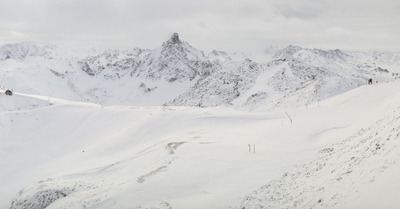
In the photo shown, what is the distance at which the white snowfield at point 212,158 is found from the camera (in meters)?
14.3

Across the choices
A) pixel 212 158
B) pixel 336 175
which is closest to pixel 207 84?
pixel 212 158

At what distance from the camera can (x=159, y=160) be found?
77.4 feet

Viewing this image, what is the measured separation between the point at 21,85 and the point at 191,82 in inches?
3220

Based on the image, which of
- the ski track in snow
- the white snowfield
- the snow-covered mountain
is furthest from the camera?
the snow-covered mountain

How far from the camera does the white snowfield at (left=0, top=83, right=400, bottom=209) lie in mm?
14321

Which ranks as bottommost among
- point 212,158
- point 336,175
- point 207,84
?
point 212,158

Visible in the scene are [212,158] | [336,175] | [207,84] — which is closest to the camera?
[336,175]

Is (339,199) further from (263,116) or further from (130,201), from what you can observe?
(263,116)

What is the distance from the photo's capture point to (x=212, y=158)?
21719mm

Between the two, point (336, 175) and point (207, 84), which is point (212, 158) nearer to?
point (336, 175)

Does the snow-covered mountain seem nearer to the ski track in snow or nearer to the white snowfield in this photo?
the white snowfield

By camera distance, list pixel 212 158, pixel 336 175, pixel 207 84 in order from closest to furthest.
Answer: pixel 336 175, pixel 212 158, pixel 207 84

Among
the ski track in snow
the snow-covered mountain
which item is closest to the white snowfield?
the ski track in snow

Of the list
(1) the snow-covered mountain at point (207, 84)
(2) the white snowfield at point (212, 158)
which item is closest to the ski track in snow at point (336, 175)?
(2) the white snowfield at point (212, 158)
